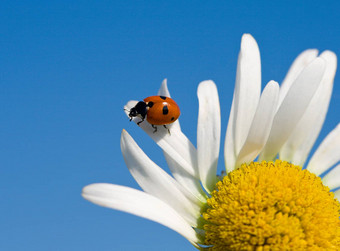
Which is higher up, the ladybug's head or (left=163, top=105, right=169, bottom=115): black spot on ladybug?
the ladybug's head

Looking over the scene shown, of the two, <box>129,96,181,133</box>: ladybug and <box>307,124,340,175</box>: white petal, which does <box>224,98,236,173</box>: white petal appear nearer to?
<box>129,96,181,133</box>: ladybug

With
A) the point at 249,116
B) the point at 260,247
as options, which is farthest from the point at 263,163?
the point at 260,247

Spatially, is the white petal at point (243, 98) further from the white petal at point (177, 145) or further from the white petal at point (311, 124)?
the white petal at point (311, 124)

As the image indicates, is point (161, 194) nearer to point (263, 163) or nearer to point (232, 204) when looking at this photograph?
point (232, 204)

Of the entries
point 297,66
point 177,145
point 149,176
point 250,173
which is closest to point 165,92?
point 177,145

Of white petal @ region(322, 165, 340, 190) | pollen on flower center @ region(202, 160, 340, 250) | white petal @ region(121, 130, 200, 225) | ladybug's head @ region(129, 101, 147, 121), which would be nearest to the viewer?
pollen on flower center @ region(202, 160, 340, 250)

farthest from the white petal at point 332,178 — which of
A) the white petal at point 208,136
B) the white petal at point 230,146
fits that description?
the white petal at point 208,136

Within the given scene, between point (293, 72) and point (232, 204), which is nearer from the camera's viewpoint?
point (232, 204)

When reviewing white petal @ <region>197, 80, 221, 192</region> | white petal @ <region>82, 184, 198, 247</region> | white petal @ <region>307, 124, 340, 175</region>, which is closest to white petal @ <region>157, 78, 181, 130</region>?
white petal @ <region>197, 80, 221, 192</region>
